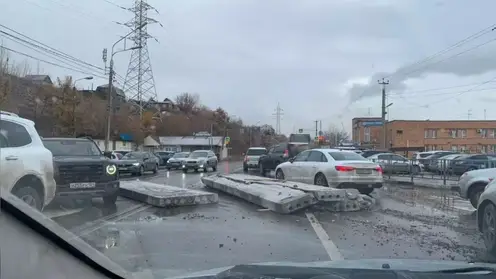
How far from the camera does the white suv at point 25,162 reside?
118 inches

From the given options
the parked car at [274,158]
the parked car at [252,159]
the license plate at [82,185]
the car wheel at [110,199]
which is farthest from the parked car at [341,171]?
the parked car at [252,159]

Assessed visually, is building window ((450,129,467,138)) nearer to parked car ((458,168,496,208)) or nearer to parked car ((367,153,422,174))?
parked car ((367,153,422,174))

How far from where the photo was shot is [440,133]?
269 ft

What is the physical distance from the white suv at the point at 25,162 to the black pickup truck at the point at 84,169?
2294 millimetres

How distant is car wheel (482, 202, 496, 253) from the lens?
278 inches

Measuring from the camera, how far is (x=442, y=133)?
82.1 meters

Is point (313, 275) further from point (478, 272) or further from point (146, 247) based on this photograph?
point (146, 247)

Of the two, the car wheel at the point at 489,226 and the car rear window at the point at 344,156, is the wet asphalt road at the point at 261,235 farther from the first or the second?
the car rear window at the point at 344,156

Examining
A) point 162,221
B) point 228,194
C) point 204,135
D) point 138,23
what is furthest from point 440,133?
point 162,221

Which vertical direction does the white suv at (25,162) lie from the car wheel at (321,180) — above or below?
above

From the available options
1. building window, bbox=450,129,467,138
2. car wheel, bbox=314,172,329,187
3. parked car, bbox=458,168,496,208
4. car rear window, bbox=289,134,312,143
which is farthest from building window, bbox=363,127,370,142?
parked car, bbox=458,168,496,208

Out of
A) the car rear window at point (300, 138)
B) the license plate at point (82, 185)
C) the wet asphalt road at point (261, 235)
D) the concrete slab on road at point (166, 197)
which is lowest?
the wet asphalt road at point (261, 235)

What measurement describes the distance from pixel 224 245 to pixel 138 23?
27.0 m

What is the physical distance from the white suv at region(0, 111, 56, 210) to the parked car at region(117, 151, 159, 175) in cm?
2095
